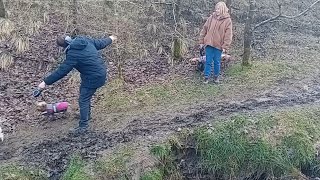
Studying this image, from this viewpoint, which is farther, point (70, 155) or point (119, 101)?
point (119, 101)

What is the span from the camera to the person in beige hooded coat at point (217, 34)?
8.77 m

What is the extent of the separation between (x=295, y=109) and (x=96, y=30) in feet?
18.9

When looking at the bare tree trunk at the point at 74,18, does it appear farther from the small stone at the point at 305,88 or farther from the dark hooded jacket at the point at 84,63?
the small stone at the point at 305,88

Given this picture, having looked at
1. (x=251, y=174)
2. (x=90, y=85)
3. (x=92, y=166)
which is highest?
(x=90, y=85)

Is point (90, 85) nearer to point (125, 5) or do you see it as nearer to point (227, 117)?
point (227, 117)

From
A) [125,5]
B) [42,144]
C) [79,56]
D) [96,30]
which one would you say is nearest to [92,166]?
[42,144]

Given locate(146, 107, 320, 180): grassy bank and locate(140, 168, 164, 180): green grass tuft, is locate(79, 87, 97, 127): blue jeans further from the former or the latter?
locate(140, 168, 164, 180): green grass tuft

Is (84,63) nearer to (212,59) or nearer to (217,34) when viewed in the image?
(217,34)

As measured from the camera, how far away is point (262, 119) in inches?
305

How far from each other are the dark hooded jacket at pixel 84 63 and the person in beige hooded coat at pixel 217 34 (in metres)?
2.61

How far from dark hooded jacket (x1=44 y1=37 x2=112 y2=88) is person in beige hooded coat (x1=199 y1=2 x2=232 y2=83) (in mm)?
2608

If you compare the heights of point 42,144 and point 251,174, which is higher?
point 42,144

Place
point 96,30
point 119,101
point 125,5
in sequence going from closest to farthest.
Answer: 1. point 119,101
2. point 96,30
3. point 125,5

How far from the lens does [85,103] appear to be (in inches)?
288
